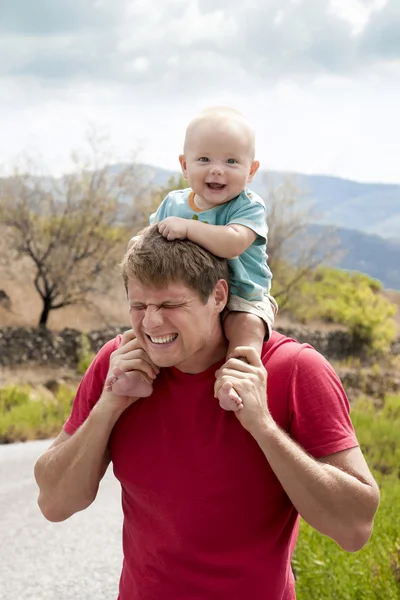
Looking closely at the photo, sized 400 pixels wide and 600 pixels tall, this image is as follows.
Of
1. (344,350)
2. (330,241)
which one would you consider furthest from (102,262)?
(344,350)

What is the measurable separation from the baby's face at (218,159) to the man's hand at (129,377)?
0.58 m

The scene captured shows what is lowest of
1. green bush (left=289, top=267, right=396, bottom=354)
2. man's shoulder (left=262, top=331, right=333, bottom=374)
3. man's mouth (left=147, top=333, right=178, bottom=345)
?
green bush (left=289, top=267, right=396, bottom=354)

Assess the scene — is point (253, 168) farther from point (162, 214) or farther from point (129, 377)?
point (129, 377)

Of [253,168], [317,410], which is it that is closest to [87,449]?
[317,410]

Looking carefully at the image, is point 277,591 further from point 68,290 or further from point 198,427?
point 68,290

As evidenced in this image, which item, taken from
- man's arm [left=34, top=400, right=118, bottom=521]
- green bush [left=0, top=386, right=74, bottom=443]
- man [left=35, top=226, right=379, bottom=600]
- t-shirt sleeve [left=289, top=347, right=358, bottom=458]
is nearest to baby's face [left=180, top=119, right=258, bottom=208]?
man [left=35, top=226, right=379, bottom=600]

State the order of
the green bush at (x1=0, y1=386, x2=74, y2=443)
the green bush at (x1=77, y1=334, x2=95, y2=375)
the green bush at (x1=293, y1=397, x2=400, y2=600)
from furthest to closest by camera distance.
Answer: the green bush at (x1=77, y1=334, x2=95, y2=375)
the green bush at (x1=0, y1=386, x2=74, y2=443)
the green bush at (x1=293, y1=397, x2=400, y2=600)

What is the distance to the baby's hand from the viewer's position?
2.54 meters

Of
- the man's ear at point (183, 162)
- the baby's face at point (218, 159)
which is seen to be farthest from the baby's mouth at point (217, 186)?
the man's ear at point (183, 162)

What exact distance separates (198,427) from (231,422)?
109 mm

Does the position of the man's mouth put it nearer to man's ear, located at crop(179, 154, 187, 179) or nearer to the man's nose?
the man's nose

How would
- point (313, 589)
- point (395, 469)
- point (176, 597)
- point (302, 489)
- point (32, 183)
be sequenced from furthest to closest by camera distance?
point (32, 183) < point (395, 469) < point (313, 589) < point (176, 597) < point (302, 489)

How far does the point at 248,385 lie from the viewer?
239cm

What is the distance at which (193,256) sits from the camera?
252cm
